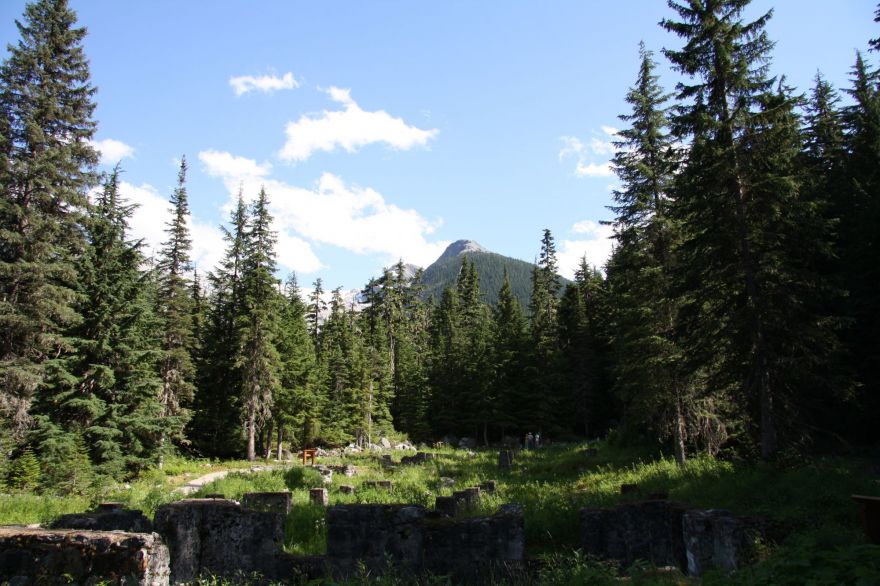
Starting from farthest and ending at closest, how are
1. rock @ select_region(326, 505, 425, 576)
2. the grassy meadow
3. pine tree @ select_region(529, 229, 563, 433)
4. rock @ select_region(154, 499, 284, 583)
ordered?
pine tree @ select_region(529, 229, 563, 433), rock @ select_region(326, 505, 425, 576), rock @ select_region(154, 499, 284, 583), the grassy meadow

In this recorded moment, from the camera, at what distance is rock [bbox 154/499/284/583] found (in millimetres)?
8016

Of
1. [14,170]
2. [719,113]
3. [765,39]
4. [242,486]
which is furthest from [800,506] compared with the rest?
[14,170]

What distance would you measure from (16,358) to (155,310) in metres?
13.9

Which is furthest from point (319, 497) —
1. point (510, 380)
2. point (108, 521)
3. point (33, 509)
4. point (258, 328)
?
point (510, 380)

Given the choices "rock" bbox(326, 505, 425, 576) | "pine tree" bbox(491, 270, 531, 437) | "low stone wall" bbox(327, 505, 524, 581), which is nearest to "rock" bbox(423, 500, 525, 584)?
"low stone wall" bbox(327, 505, 524, 581)

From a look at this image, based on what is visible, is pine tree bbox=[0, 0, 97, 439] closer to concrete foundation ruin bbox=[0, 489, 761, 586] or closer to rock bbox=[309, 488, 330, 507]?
rock bbox=[309, 488, 330, 507]

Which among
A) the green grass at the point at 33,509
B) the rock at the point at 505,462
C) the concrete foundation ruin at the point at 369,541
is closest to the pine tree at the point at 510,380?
the rock at the point at 505,462

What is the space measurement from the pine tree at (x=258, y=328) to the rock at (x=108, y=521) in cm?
2590

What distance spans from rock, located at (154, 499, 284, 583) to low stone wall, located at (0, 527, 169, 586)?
1597 millimetres

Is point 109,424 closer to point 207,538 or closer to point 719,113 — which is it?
point 207,538

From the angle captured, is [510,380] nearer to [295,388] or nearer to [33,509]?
[295,388]

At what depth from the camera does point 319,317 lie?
70.7 metres

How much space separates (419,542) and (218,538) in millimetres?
3263

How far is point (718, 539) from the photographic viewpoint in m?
7.62
